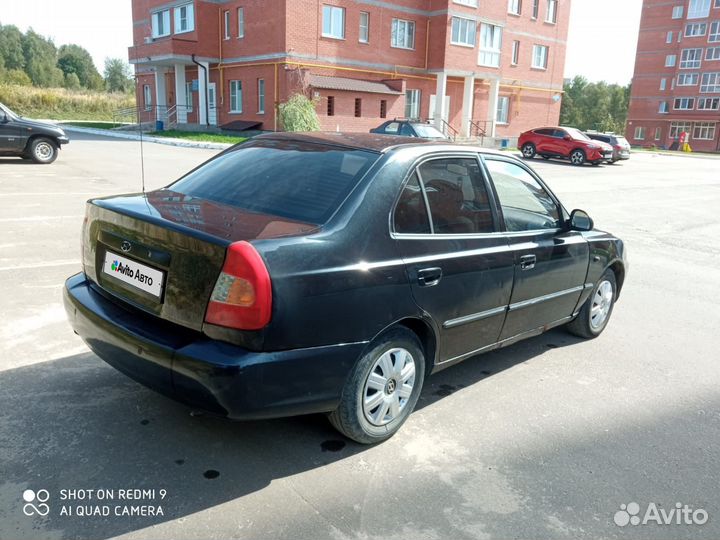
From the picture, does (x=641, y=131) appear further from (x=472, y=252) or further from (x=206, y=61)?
(x=472, y=252)

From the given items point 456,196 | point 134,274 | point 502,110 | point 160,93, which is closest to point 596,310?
point 456,196

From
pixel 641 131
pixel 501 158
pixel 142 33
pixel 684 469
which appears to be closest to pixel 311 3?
pixel 142 33

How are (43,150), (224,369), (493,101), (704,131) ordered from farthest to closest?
(704,131), (493,101), (43,150), (224,369)

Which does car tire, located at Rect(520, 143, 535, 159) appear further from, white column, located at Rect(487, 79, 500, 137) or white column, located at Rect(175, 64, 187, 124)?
white column, located at Rect(175, 64, 187, 124)

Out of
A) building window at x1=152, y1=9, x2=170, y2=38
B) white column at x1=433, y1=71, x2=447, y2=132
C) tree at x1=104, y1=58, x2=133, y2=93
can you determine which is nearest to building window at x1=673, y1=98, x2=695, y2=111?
white column at x1=433, y1=71, x2=447, y2=132

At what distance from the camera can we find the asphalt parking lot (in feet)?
8.86

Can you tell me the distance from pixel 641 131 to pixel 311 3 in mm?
57301

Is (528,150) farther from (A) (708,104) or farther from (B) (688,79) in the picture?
(B) (688,79)

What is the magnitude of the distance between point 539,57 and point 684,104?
37362 millimetres

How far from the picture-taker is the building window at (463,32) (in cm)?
3500

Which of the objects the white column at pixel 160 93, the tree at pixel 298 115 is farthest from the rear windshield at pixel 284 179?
the white column at pixel 160 93

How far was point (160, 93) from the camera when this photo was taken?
40.9 metres

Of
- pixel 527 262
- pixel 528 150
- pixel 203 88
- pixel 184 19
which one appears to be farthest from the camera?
pixel 184 19

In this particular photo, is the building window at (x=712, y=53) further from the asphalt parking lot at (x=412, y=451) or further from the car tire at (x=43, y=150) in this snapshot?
the asphalt parking lot at (x=412, y=451)
